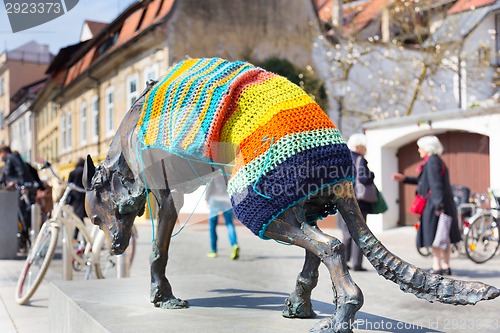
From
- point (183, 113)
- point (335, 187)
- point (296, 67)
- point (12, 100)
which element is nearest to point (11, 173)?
point (183, 113)

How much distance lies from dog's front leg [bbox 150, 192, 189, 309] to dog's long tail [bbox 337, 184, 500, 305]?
4.24 ft

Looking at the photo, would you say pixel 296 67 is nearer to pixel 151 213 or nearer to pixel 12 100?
pixel 151 213

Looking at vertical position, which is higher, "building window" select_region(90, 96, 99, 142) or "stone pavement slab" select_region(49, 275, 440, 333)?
"building window" select_region(90, 96, 99, 142)

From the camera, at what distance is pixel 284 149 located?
3061 millimetres

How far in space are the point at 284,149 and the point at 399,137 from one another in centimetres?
1358

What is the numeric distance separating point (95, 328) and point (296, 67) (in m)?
22.0

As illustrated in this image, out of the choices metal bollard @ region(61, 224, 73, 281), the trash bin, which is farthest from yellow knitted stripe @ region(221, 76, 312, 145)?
the trash bin

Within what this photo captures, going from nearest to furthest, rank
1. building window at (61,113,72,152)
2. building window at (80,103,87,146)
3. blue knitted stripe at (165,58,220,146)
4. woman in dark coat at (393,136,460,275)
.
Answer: blue knitted stripe at (165,58,220,146)
woman in dark coat at (393,136,460,275)
building window at (80,103,87,146)
building window at (61,113,72,152)

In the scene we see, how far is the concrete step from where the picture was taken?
11.2 feet

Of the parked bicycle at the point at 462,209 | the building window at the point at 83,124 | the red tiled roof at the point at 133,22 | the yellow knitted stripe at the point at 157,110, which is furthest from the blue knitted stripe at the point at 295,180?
the building window at the point at 83,124

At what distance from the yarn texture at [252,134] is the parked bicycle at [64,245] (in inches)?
112

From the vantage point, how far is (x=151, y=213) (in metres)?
4.18

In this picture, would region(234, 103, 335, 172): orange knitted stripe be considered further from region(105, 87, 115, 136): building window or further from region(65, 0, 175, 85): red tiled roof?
region(105, 87, 115, 136): building window

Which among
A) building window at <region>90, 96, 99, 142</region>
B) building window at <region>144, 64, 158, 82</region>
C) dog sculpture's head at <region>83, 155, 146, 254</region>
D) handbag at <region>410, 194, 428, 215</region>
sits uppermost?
building window at <region>144, 64, 158, 82</region>
